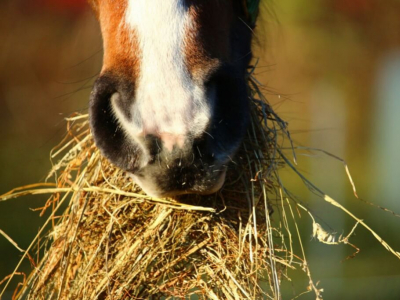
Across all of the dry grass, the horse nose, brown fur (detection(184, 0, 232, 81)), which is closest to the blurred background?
the dry grass

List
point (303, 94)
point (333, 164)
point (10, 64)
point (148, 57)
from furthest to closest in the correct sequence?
point (303, 94) → point (10, 64) → point (333, 164) → point (148, 57)

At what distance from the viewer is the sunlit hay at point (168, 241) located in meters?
1.39

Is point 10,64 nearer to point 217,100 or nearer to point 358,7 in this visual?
point 358,7

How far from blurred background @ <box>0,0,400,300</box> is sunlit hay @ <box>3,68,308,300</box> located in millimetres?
2732

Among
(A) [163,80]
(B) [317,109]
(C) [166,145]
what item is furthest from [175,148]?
(B) [317,109]

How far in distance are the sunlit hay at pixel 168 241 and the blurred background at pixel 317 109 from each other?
108 inches

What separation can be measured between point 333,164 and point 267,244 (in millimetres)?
4467

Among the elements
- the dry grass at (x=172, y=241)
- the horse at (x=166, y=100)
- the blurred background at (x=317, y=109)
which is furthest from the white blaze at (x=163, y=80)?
the blurred background at (x=317, y=109)

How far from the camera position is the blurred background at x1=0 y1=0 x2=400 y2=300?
16.5 feet

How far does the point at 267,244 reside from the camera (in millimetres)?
1451

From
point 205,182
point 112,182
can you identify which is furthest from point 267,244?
point 112,182

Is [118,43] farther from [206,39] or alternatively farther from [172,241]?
[172,241]

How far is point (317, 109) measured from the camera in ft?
18.5

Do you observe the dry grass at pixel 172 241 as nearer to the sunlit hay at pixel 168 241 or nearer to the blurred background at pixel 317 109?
the sunlit hay at pixel 168 241
